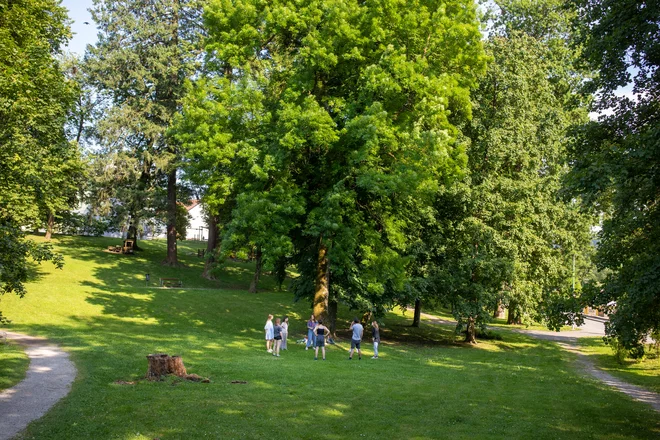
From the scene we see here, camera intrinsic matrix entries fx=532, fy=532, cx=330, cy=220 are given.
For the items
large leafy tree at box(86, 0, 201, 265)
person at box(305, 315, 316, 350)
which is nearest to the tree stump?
person at box(305, 315, 316, 350)

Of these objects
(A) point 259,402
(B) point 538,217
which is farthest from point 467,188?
(A) point 259,402

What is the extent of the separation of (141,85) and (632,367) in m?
38.4

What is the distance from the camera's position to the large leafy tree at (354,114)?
2400cm

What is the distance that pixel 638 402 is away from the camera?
17453 millimetres

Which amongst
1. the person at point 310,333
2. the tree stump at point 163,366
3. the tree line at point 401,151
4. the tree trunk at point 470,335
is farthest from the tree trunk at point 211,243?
the tree stump at point 163,366

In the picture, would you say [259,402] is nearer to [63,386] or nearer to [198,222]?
[63,386]

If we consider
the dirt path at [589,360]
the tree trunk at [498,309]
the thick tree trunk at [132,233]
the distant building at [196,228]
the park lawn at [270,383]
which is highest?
the distant building at [196,228]

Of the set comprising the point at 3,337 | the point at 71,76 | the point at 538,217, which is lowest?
the point at 3,337

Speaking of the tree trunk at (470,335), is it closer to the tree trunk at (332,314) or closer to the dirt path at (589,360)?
the dirt path at (589,360)

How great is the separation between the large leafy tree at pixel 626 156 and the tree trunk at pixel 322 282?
1363cm

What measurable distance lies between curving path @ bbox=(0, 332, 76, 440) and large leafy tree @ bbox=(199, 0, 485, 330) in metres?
10.8

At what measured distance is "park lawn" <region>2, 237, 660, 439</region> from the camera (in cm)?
1153

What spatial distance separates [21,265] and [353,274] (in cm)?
1686

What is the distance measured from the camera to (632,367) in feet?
90.0
